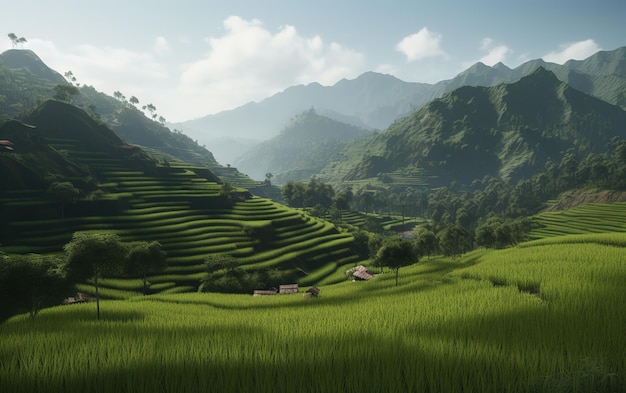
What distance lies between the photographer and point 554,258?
1015 inches

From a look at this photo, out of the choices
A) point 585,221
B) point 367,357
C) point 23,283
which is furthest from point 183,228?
point 585,221

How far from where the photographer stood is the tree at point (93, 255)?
18.5m

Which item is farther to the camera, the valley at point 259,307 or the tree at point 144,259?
the tree at point 144,259

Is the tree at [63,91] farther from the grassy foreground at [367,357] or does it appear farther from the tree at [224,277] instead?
the grassy foreground at [367,357]

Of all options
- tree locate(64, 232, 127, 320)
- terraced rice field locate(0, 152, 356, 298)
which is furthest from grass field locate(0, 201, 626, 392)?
terraced rice field locate(0, 152, 356, 298)

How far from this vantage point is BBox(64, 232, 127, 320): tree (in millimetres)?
18453

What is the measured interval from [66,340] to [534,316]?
15107 millimetres

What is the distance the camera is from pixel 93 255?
1866 cm

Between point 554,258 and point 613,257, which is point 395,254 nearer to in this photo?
point 554,258

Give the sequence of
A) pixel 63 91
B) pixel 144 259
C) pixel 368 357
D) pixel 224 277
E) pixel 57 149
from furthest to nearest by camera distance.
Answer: pixel 63 91, pixel 57 149, pixel 224 277, pixel 144 259, pixel 368 357

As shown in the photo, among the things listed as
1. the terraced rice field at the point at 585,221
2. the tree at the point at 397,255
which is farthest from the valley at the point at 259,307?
the terraced rice field at the point at 585,221

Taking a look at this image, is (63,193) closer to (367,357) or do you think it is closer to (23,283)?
(23,283)

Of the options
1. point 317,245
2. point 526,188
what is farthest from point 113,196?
point 526,188

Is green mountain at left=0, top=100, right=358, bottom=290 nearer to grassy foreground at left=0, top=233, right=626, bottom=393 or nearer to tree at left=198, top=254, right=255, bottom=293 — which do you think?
tree at left=198, top=254, right=255, bottom=293
